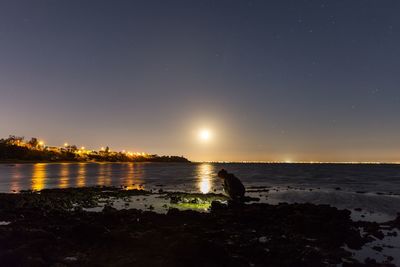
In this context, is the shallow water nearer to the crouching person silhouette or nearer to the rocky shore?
the crouching person silhouette

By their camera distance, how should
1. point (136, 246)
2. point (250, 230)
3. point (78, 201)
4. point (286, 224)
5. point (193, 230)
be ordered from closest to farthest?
point (136, 246), point (193, 230), point (250, 230), point (286, 224), point (78, 201)

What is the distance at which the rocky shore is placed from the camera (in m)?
17.8

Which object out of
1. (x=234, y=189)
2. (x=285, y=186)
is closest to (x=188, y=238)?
(x=234, y=189)

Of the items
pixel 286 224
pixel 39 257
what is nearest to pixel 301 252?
pixel 286 224

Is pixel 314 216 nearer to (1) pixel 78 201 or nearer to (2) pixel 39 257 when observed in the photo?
(2) pixel 39 257

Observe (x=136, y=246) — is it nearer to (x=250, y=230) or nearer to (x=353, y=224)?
(x=250, y=230)

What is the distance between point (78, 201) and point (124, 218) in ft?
55.0

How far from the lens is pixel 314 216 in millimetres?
30688

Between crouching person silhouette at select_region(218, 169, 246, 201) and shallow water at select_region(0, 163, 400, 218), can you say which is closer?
crouching person silhouette at select_region(218, 169, 246, 201)

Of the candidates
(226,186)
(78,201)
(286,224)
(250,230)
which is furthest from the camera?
(226,186)

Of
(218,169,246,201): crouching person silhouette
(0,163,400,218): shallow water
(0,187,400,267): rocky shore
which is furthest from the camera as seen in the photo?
(0,163,400,218): shallow water

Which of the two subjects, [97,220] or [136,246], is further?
[97,220]

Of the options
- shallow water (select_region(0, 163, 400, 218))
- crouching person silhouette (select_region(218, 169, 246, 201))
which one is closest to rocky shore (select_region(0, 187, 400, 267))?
crouching person silhouette (select_region(218, 169, 246, 201))

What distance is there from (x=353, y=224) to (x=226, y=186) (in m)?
20.2
